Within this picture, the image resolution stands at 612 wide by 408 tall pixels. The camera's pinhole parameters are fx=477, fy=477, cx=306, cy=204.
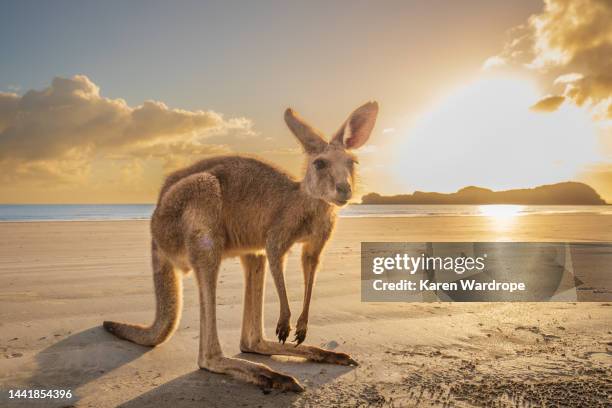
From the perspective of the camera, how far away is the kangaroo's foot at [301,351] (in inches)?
116

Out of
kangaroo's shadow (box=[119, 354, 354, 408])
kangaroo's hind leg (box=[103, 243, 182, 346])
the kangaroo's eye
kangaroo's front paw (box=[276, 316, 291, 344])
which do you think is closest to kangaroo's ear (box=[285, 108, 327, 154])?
the kangaroo's eye

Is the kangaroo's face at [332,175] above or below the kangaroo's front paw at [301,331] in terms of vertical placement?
above

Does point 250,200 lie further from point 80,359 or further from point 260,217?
point 80,359

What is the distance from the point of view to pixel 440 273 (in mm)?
6066

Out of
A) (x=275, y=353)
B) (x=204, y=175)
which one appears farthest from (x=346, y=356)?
(x=204, y=175)

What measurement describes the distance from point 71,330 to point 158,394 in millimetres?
1305

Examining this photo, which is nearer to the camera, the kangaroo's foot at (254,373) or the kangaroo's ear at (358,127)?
the kangaroo's foot at (254,373)

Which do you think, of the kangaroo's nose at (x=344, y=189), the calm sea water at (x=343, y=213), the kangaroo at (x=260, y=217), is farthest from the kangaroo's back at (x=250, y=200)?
the calm sea water at (x=343, y=213)

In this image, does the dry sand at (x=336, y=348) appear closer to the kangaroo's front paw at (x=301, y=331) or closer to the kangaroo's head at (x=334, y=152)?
the kangaroo's front paw at (x=301, y=331)

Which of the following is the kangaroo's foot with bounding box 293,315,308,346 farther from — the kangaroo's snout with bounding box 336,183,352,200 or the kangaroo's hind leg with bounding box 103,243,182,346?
the kangaroo's hind leg with bounding box 103,243,182,346

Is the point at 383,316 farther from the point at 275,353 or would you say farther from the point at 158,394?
the point at 158,394

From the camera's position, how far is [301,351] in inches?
121

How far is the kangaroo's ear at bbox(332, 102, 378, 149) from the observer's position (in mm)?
2713

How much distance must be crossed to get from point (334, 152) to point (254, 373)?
127cm
